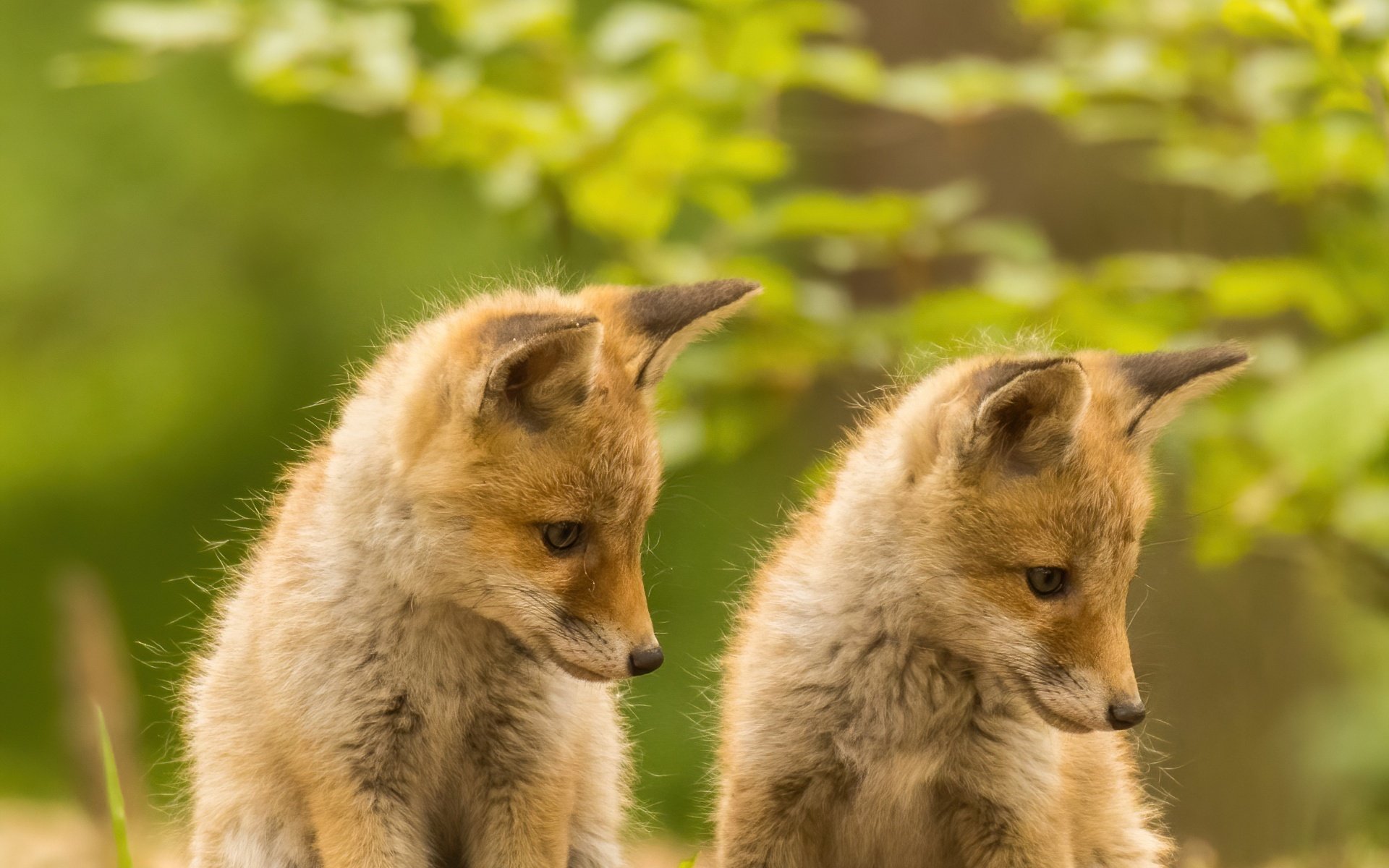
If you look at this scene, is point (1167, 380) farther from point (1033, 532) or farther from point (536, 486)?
point (536, 486)

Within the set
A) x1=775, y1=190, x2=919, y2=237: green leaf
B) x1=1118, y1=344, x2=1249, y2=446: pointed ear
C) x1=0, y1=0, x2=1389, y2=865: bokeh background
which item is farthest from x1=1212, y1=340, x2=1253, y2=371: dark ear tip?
x1=775, y1=190, x2=919, y2=237: green leaf

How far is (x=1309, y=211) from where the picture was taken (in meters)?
6.58

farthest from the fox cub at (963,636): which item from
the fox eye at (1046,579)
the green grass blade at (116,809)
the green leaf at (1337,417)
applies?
the green grass blade at (116,809)

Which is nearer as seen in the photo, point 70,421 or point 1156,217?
point 1156,217

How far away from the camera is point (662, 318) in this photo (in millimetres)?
3953

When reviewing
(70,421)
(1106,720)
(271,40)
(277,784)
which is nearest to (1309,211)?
(1106,720)

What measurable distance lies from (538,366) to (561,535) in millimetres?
413

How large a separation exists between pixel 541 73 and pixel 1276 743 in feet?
16.0

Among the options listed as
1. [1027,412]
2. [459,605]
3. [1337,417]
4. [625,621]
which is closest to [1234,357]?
[1027,412]

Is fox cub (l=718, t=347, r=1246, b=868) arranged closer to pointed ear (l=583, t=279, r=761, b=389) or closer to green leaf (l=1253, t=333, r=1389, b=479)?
pointed ear (l=583, t=279, r=761, b=389)

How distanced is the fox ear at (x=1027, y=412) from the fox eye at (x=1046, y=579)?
0.25 m

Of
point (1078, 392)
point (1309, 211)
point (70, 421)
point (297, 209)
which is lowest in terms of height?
→ point (70, 421)

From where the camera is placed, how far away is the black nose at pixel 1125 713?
349cm

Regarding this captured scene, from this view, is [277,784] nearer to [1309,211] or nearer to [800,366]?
[800,366]
